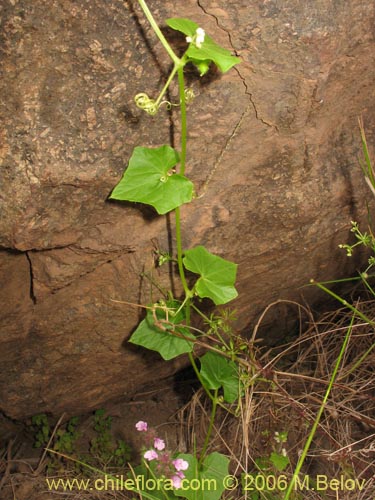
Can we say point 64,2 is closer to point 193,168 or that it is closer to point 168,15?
point 168,15

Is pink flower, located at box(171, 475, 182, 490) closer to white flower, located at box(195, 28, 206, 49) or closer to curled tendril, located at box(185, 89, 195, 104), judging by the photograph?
curled tendril, located at box(185, 89, 195, 104)

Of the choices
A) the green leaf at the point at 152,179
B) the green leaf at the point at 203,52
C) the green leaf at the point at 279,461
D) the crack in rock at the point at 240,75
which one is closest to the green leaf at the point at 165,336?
the green leaf at the point at 152,179

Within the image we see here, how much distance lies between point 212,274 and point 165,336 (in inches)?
9.2

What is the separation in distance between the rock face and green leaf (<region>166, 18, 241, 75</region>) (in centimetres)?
11

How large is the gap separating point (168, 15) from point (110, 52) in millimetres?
165

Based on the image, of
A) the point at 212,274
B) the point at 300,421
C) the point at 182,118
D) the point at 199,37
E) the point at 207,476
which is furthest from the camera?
the point at 300,421

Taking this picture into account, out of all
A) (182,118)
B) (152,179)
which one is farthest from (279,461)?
(182,118)

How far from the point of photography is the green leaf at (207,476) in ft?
5.56

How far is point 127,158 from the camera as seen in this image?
4.91 feet

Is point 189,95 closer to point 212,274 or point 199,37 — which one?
point 199,37

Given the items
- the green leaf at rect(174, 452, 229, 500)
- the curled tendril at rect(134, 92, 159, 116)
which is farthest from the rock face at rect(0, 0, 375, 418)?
the green leaf at rect(174, 452, 229, 500)

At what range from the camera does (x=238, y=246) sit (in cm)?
176

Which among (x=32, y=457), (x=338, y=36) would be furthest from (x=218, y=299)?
(x=32, y=457)

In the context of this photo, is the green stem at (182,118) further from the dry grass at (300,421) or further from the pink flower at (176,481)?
the pink flower at (176,481)
